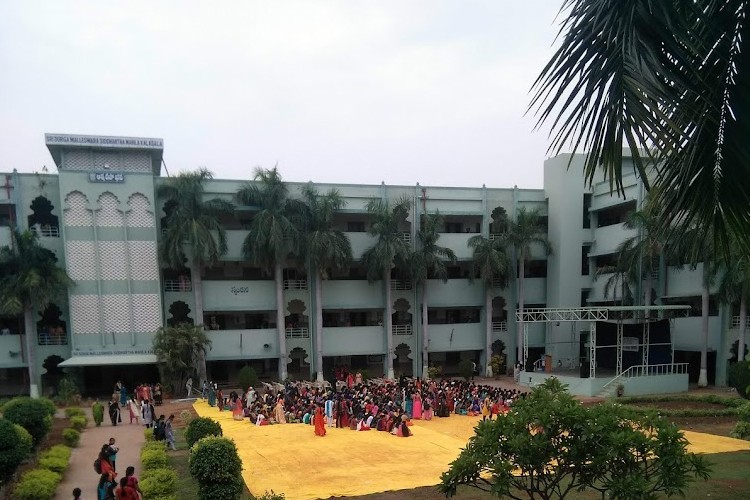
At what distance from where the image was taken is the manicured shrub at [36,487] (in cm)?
982

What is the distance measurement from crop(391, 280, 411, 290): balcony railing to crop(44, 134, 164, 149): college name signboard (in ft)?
48.4

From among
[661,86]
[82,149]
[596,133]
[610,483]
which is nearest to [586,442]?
[610,483]

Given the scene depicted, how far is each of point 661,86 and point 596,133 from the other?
514 mm

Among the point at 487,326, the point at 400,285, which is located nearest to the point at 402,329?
the point at 400,285

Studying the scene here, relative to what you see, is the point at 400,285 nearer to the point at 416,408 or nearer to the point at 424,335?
the point at 424,335

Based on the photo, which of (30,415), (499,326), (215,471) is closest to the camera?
(215,471)

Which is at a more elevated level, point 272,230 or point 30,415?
point 272,230

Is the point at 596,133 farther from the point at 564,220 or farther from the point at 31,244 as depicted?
the point at 564,220

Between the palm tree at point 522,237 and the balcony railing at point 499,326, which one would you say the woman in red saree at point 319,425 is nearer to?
the palm tree at point 522,237

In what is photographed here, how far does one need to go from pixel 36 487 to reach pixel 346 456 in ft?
22.4

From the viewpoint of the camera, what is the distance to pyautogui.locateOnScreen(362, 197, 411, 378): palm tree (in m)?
28.0

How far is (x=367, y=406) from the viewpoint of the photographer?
1784cm

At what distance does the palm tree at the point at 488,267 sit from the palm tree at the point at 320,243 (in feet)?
24.9

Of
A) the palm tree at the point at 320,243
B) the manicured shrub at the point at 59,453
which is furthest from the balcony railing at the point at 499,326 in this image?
the manicured shrub at the point at 59,453
